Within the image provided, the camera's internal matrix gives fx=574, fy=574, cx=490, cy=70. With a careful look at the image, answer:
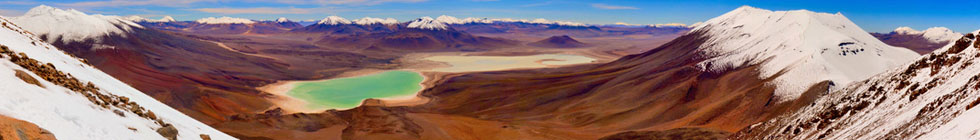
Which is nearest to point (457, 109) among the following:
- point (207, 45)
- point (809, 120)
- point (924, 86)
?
point (809, 120)

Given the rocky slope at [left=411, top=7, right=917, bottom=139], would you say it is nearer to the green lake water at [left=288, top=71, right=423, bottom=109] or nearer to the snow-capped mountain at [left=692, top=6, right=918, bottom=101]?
the snow-capped mountain at [left=692, top=6, right=918, bottom=101]

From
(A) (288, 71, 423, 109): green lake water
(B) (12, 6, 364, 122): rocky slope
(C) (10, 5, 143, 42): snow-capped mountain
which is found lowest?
(A) (288, 71, 423, 109): green lake water

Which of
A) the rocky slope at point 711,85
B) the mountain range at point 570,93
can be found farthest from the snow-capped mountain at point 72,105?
the rocky slope at point 711,85

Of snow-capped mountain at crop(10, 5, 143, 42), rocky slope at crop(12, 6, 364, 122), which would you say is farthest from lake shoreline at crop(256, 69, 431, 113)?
snow-capped mountain at crop(10, 5, 143, 42)

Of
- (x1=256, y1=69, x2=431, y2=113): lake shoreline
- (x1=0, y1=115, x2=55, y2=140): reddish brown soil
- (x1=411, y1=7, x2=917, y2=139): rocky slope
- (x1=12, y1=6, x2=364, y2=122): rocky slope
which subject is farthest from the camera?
(x1=256, y1=69, x2=431, y2=113): lake shoreline

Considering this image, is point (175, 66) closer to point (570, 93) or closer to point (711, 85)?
point (570, 93)
